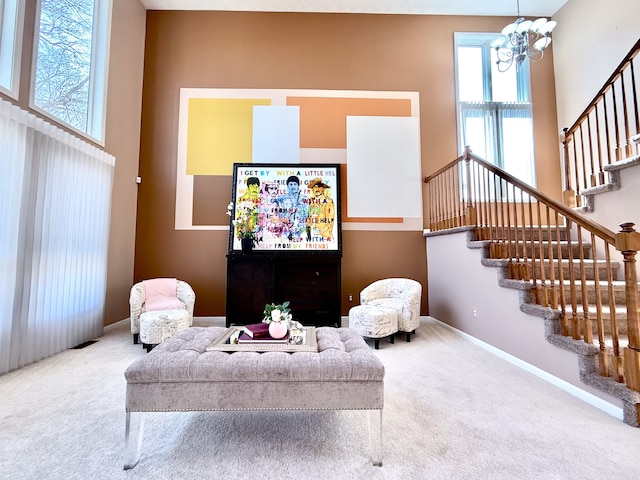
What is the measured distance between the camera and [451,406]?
2.11 meters

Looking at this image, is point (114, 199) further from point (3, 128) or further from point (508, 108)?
point (508, 108)

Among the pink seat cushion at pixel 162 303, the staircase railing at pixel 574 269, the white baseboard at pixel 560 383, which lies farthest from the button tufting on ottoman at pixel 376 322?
the pink seat cushion at pixel 162 303

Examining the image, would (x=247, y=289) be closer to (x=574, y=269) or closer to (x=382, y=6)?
(x=574, y=269)

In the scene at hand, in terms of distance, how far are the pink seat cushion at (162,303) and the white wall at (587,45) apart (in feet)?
22.0

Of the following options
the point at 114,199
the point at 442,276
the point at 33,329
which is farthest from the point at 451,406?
the point at 114,199

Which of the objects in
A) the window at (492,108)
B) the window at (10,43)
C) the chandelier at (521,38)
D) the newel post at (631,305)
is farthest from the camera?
the window at (492,108)

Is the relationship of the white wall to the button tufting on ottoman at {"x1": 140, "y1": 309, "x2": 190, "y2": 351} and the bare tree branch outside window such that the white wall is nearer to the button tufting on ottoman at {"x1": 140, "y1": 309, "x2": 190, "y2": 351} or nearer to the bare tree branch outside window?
the button tufting on ottoman at {"x1": 140, "y1": 309, "x2": 190, "y2": 351}

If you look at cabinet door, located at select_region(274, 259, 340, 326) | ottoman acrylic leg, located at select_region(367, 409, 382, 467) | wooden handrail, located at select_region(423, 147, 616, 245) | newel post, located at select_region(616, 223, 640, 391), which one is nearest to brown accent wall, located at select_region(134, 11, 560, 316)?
cabinet door, located at select_region(274, 259, 340, 326)

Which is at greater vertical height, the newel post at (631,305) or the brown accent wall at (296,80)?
the brown accent wall at (296,80)

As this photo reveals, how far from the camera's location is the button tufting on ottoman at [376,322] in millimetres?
3426

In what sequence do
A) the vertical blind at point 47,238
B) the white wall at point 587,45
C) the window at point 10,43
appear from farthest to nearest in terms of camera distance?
the white wall at point 587,45, the window at point 10,43, the vertical blind at point 47,238

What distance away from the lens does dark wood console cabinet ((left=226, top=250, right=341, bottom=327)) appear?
13.6 ft

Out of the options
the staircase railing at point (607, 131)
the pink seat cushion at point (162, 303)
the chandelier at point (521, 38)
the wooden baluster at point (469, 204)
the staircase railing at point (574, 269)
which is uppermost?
the chandelier at point (521, 38)

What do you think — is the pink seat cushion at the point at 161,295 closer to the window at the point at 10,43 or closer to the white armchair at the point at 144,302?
the white armchair at the point at 144,302
